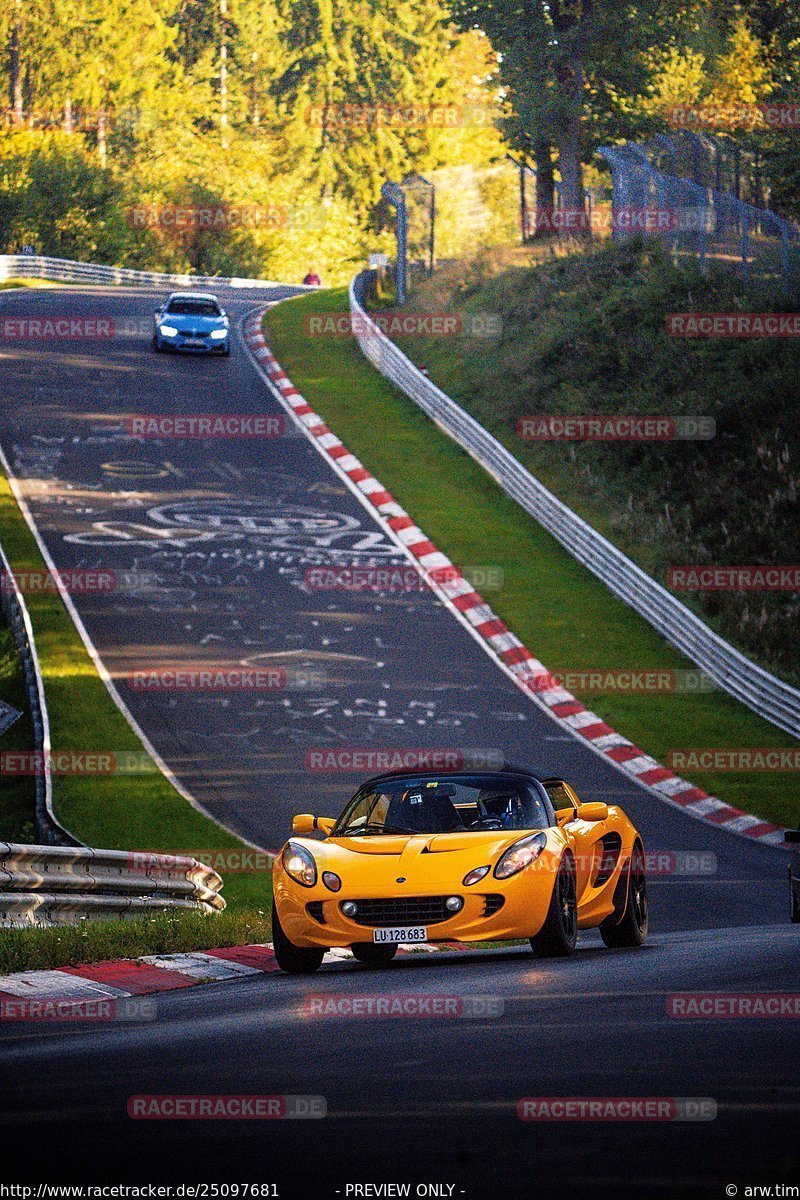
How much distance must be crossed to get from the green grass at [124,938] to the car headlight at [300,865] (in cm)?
123

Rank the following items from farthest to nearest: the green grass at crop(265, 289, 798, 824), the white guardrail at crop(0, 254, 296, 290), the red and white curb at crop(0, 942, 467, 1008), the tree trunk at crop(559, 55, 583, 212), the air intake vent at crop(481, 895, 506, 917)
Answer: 1. the white guardrail at crop(0, 254, 296, 290)
2. the tree trunk at crop(559, 55, 583, 212)
3. the green grass at crop(265, 289, 798, 824)
4. the air intake vent at crop(481, 895, 506, 917)
5. the red and white curb at crop(0, 942, 467, 1008)

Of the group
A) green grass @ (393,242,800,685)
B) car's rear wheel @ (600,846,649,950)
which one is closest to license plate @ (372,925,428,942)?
car's rear wheel @ (600,846,649,950)

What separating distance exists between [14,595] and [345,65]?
100208mm

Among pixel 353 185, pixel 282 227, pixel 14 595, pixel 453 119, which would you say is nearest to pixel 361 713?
pixel 14 595

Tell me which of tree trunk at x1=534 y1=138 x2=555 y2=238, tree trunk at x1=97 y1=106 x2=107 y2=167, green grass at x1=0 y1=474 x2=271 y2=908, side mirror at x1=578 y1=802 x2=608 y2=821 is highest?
tree trunk at x1=97 y1=106 x2=107 y2=167

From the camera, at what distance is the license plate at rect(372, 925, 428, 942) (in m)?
10.7

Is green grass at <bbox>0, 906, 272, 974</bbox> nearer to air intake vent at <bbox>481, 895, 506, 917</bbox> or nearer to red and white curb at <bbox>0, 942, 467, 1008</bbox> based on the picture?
red and white curb at <bbox>0, 942, 467, 1008</bbox>

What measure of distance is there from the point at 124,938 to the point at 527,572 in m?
19.8

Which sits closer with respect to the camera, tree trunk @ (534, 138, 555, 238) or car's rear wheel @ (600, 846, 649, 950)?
car's rear wheel @ (600, 846, 649, 950)

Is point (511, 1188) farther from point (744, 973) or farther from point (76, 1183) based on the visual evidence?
point (744, 973)

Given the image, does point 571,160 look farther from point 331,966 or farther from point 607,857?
point 331,966

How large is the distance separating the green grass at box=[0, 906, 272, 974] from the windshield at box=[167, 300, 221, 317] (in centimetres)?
3520

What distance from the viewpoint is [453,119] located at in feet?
416

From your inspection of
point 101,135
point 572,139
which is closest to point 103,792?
point 572,139
